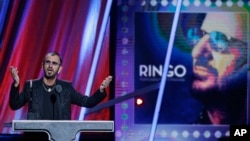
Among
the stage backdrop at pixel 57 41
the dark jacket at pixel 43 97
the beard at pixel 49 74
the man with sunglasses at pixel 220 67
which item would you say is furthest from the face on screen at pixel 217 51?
the beard at pixel 49 74

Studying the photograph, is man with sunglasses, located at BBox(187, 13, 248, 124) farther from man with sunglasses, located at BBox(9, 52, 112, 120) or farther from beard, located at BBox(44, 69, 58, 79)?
beard, located at BBox(44, 69, 58, 79)

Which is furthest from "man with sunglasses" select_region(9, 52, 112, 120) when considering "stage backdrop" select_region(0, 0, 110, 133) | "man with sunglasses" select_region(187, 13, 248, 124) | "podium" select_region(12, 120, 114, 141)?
"man with sunglasses" select_region(187, 13, 248, 124)

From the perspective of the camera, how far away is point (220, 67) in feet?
16.3

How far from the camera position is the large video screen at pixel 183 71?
4.89 metres

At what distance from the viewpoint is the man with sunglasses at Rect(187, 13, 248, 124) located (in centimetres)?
492

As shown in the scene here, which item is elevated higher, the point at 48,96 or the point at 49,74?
the point at 49,74

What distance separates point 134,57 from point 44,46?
0.80m

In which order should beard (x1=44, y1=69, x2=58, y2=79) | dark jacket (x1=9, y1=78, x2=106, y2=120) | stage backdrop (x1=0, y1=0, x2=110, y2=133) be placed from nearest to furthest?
dark jacket (x1=9, y1=78, x2=106, y2=120) < beard (x1=44, y1=69, x2=58, y2=79) < stage backdrop (x1=0, y1=0, x2=110, y2=133)

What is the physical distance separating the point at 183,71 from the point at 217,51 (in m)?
0.36

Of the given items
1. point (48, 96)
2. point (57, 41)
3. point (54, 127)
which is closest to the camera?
point (54, 127)

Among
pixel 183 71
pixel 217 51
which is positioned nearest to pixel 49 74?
pixel 183 71

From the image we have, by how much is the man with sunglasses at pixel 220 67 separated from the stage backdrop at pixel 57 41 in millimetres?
833

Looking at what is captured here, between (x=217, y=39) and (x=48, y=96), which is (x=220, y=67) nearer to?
(x=217, y=39)

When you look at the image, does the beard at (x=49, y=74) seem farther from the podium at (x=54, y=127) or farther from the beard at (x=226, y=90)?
the beard at (x=226, y=90)
